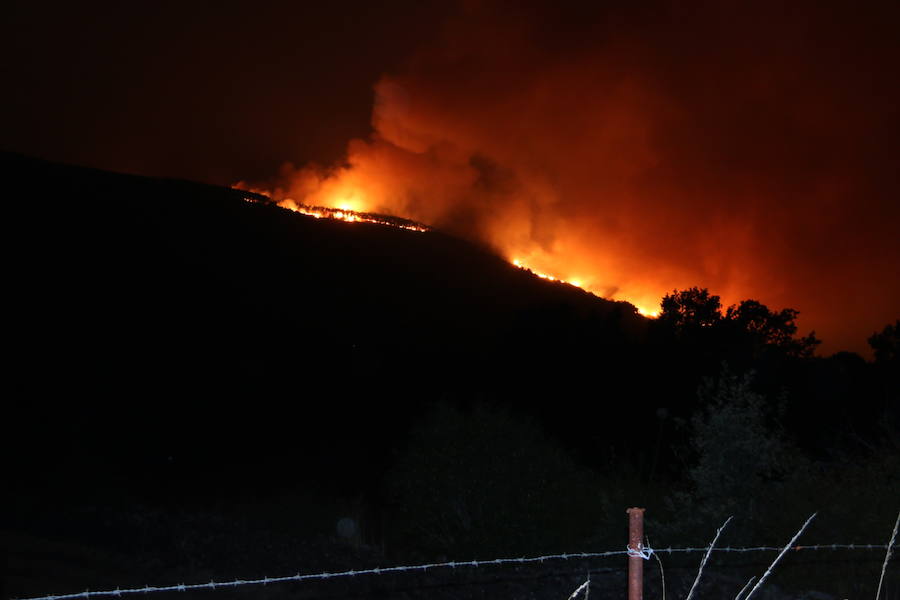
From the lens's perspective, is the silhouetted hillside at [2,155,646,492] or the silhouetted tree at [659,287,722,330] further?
the silhouetted tree at [659,287,722,330]

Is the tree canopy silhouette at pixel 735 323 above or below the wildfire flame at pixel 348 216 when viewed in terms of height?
below

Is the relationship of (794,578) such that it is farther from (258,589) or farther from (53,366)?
(53,366)

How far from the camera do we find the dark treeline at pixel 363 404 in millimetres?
14781

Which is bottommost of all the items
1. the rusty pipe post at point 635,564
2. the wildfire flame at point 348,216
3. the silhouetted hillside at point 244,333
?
the rusty pipe post at point 635,564

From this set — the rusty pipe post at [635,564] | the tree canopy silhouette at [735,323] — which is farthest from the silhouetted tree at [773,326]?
the rusty pipe post at [635,564]

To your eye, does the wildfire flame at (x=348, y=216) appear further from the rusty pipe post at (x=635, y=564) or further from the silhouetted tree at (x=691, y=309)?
the rusty pipe post at (x=635, y=564)

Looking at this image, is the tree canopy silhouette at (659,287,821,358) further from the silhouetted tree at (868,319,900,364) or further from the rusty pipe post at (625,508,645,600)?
the rusty pipe post at (625,508,645,600)

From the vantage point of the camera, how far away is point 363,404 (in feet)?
130

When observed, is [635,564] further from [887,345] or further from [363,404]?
[887,345]

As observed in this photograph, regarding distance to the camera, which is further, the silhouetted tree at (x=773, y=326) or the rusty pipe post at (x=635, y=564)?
the silhouetted tree at (x=773, y=326)

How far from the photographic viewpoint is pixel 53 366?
36.8 meters

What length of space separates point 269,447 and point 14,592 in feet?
65.1

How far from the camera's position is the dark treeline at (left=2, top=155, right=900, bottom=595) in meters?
14.8

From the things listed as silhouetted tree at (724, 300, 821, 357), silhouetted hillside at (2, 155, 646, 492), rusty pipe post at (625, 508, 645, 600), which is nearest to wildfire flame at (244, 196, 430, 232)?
silhouetted hillside at (2, 155, 646, 492)
